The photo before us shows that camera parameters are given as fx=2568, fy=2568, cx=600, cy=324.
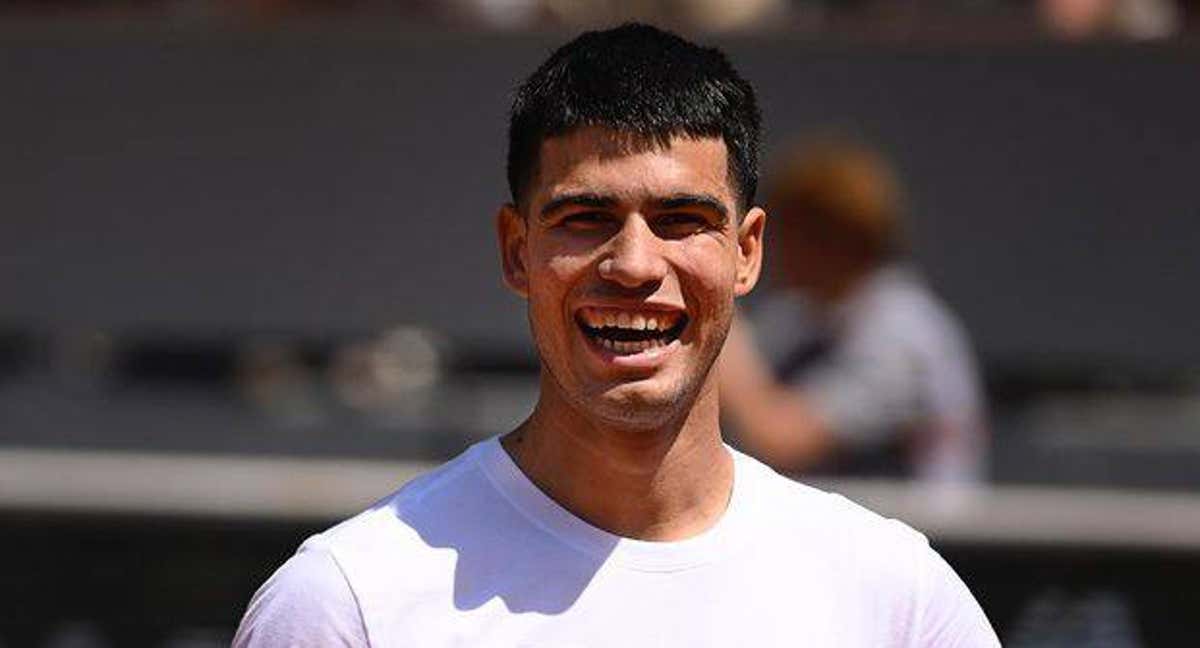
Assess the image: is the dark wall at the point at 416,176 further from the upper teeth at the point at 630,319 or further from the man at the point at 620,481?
the upper teeth at the point at 630,319

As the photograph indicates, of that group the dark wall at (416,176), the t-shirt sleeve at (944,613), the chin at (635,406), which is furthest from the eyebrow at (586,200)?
the dark wall at (416,176)

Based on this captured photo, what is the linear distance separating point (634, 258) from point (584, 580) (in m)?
0.38

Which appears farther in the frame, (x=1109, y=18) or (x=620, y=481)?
(x=1109, y=18)

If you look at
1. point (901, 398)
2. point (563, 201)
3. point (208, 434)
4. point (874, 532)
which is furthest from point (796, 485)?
point (208, 434)

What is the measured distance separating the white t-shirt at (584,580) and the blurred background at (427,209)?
4455 millimetres

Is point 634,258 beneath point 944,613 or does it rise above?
above

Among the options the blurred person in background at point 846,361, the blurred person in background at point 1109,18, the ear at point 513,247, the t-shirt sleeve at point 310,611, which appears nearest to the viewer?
the t-shirt sleeve at point 310,611

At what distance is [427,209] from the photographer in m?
8.66

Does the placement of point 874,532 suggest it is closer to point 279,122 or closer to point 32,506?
point 32,506

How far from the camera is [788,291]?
7.04 metres

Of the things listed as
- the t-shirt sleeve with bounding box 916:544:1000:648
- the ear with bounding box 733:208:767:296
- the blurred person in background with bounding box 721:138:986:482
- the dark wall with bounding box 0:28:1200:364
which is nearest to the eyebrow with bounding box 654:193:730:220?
the ear with bounding box 733:208:767:296

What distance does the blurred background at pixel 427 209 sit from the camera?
8227mm

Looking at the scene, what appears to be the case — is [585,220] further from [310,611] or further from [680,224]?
[310,611]

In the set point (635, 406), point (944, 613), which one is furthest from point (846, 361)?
point (635, 406)
